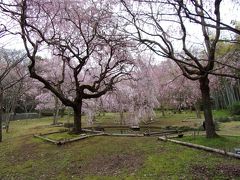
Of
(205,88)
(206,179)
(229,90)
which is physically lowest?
Result: (206,179)

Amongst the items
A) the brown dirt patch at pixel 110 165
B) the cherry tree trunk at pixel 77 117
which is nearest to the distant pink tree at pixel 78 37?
the cherry tree trunk at pixel 77 117

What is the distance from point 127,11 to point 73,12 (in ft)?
13.0

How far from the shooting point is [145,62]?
19141mm

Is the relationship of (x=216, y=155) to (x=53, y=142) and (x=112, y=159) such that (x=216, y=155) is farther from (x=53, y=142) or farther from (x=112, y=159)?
(x=53, y=142)

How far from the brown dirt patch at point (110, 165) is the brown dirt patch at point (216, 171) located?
1.83 metres

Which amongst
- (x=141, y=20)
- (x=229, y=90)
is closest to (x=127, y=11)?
(x=141, y=20)

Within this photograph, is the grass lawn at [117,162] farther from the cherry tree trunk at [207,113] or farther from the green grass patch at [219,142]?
the cherry tree trunk at [207,113]

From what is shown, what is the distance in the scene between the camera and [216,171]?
7.34 m

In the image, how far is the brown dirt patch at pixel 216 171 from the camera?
7.00m

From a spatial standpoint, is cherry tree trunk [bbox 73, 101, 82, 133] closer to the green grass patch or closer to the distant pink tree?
the distant pink tree

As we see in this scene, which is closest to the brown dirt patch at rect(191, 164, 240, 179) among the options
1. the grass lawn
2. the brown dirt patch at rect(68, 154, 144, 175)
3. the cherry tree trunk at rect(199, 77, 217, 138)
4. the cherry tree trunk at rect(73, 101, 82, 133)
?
the grass lawn

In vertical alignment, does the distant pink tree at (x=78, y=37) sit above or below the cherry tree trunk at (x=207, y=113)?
above

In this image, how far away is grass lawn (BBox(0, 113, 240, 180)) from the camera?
7.61 metres

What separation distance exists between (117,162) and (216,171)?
3.35 meters
